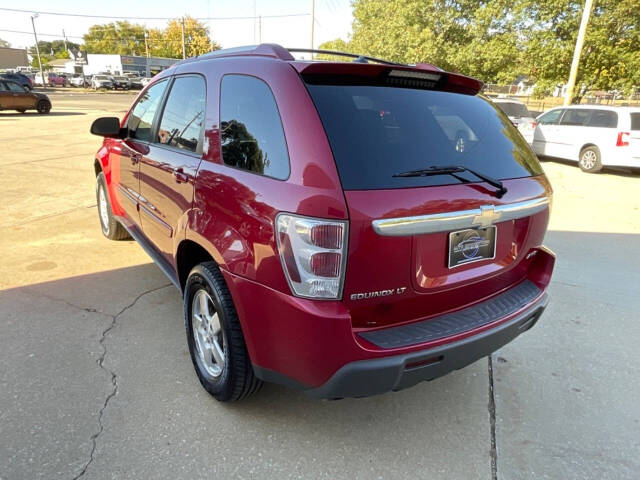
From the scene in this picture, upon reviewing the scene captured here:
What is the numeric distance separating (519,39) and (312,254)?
2173cm

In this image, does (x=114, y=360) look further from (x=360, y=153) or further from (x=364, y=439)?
(x=360, y=153)

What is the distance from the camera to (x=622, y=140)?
10477mm

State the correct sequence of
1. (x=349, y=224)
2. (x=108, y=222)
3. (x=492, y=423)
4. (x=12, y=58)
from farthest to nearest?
(x=12, y=58), (x=108, y=222), (x=492, y=423), (x=349, y=224)

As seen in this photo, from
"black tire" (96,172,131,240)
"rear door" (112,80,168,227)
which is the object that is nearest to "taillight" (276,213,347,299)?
"rear door" (112,80,168,227)

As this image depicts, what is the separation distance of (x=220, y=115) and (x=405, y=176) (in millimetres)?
1113

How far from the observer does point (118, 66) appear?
66.2 m

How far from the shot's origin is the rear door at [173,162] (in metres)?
2.64

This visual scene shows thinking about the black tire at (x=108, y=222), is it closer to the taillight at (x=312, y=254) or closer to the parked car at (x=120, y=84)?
the taillight at (x=312, y=254)

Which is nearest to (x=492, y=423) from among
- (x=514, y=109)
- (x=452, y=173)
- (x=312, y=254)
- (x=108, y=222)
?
(x=452, y=173)

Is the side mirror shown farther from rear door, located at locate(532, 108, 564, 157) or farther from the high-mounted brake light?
rear door, located at locate(532, 108, 564, 157)

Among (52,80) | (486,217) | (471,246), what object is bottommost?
(52,80)

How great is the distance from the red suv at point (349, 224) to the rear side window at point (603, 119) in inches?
400

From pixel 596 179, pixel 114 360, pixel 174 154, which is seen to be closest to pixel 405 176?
pixel 174 154

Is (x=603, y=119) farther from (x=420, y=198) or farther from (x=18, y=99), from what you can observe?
(x=18, y=99)
